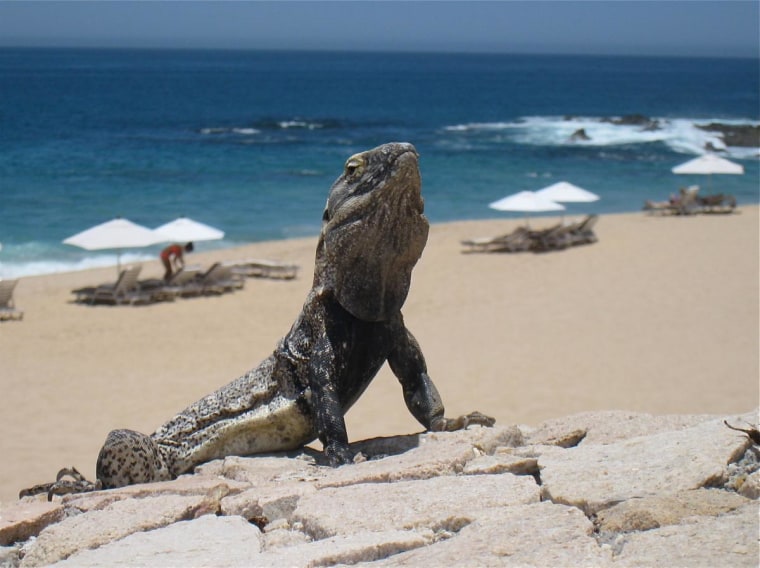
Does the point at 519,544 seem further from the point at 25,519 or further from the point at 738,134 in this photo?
the point at 738,134

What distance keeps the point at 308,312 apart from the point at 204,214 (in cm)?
2860

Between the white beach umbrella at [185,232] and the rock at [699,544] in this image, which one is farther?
the white beach umbrella at [185,232]

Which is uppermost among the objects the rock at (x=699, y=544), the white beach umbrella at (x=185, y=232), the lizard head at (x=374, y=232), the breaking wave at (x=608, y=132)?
the lizard head at (x=374, y=232)

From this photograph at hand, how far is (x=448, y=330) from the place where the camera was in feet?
53.3

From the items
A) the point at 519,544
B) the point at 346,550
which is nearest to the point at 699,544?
the point at 519,544

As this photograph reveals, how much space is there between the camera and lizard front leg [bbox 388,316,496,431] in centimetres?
547

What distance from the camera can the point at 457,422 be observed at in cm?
546

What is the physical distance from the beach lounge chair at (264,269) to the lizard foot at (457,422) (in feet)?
53.8

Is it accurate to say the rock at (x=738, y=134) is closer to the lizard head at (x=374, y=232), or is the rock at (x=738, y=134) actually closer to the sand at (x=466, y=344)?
the sand at (x=466, y=344)

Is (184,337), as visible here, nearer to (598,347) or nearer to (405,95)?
(598,347)

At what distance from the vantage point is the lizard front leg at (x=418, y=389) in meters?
5.47

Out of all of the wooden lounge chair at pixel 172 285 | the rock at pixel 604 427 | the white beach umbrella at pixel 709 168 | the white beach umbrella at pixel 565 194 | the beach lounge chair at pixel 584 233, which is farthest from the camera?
the white beach umbrella at pixel 709 168

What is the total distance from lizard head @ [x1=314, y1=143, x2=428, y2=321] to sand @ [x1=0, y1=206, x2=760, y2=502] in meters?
5.42

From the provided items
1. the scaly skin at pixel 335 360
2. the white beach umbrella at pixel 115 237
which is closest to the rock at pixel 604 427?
the scaly skin at pixel 335 360
